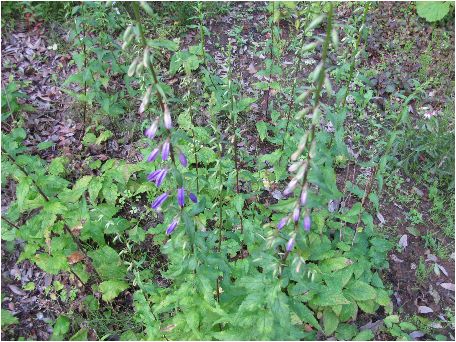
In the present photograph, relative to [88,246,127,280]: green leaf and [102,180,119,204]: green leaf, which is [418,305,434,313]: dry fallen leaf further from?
[102,180,119,204]: green leaf

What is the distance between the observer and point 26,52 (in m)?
6.33

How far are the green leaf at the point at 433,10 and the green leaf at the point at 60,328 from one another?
604 centimetres

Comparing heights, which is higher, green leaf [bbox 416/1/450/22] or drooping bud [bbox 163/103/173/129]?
green leaf [bbox 416/1/450/22]

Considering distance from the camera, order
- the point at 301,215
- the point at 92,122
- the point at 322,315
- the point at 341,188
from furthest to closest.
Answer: the point at 92,122 < the point at 341,188 < the point at 322,315 < the point at 301,215

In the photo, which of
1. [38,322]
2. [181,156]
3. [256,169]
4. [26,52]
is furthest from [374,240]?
[26,52]

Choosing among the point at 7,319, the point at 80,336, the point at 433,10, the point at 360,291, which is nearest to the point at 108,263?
the point at 80,336

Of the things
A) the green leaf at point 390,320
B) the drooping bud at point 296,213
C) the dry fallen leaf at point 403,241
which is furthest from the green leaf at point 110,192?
the dry fallen leaf at point 403,241

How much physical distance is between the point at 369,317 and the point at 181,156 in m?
2.69

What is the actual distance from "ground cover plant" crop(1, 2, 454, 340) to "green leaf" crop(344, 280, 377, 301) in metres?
0.01

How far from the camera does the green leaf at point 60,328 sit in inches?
161

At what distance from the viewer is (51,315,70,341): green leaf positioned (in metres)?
4.10

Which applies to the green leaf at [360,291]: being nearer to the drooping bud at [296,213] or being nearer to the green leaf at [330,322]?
the green leaf at [330,322]

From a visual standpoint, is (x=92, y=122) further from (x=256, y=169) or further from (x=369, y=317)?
(x=369, y=317)

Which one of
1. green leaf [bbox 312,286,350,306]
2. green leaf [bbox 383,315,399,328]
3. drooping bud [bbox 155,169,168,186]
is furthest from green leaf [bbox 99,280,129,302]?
green leaf [bbox 383,315,399,328]
